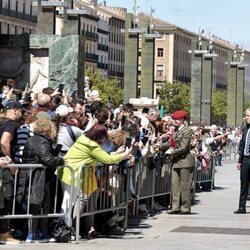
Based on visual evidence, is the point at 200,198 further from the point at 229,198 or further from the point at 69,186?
the point at 69,186

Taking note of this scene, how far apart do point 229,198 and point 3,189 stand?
495 inches

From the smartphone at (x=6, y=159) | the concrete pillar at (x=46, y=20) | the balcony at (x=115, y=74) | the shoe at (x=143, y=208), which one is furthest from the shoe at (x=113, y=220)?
the balcony at (x=115, y=74)

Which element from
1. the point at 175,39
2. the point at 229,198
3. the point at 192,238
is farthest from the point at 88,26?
the point at 192,238

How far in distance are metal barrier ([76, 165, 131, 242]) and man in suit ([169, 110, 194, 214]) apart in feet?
10.5

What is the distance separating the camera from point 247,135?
21.3 m

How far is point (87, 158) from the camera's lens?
50.1 feet

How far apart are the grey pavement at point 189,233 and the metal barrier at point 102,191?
421mm

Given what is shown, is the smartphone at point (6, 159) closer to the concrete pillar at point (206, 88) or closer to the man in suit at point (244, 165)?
the man in suit at point (244, 165)

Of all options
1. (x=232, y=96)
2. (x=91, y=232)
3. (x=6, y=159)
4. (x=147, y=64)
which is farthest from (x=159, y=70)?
(x=6, y=159)

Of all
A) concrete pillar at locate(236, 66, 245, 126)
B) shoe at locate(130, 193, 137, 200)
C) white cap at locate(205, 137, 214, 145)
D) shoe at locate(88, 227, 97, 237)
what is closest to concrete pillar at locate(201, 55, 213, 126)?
concrete pillar at locate(236, 66, 245, 126)

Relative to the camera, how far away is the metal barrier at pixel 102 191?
49.6ft

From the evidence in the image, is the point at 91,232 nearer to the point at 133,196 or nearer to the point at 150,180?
the point at 133,196

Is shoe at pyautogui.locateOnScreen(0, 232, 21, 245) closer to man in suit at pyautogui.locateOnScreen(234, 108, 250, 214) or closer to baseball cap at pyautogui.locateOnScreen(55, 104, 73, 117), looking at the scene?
baseball cap at pyautogui.locateOnScreen(55, 104, 73, 117)

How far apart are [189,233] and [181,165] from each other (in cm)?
360
